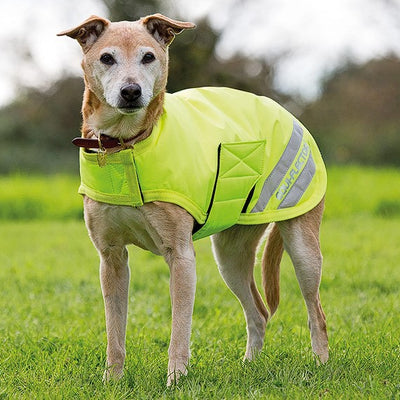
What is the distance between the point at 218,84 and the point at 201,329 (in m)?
16.0

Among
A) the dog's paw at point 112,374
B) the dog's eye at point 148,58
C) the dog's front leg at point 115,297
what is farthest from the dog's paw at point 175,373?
the dog's eye at point 148,58

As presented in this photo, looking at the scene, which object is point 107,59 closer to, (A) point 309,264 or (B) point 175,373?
(B) point 175,373

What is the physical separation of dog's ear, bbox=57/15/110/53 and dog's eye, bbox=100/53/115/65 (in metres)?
0.18

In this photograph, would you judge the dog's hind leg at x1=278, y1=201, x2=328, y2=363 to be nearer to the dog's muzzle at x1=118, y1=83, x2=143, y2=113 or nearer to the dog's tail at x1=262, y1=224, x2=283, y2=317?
the dog's tail at x1=262, y1=224, x2=283, y2=317

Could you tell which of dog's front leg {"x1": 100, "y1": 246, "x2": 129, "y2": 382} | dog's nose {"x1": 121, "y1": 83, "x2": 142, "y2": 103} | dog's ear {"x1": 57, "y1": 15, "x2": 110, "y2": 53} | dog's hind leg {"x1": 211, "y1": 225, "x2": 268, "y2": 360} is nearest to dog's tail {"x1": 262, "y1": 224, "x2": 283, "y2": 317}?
dog's hind leg {"x1": 211, "y1": 225, "x2": 268, "y2": 360}

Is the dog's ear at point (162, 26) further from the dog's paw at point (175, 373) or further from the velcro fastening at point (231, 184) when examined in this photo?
the dog's paw at point (175, 373)

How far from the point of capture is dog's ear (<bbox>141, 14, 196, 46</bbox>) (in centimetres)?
414

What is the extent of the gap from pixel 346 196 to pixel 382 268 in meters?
6.41

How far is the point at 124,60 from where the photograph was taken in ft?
13.0

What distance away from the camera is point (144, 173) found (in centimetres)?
407

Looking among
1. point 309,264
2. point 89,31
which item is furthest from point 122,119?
point 309,264

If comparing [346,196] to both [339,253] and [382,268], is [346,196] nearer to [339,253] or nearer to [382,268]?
[339,253]

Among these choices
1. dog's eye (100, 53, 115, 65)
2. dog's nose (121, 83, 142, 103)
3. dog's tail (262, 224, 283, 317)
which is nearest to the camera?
dog's nose (121, 83, 142, 103)

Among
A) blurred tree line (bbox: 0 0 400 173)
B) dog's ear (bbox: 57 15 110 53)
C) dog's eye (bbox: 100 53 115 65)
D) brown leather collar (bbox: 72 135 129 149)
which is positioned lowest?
blurred tree line (bbox: 0 0 400 173)
